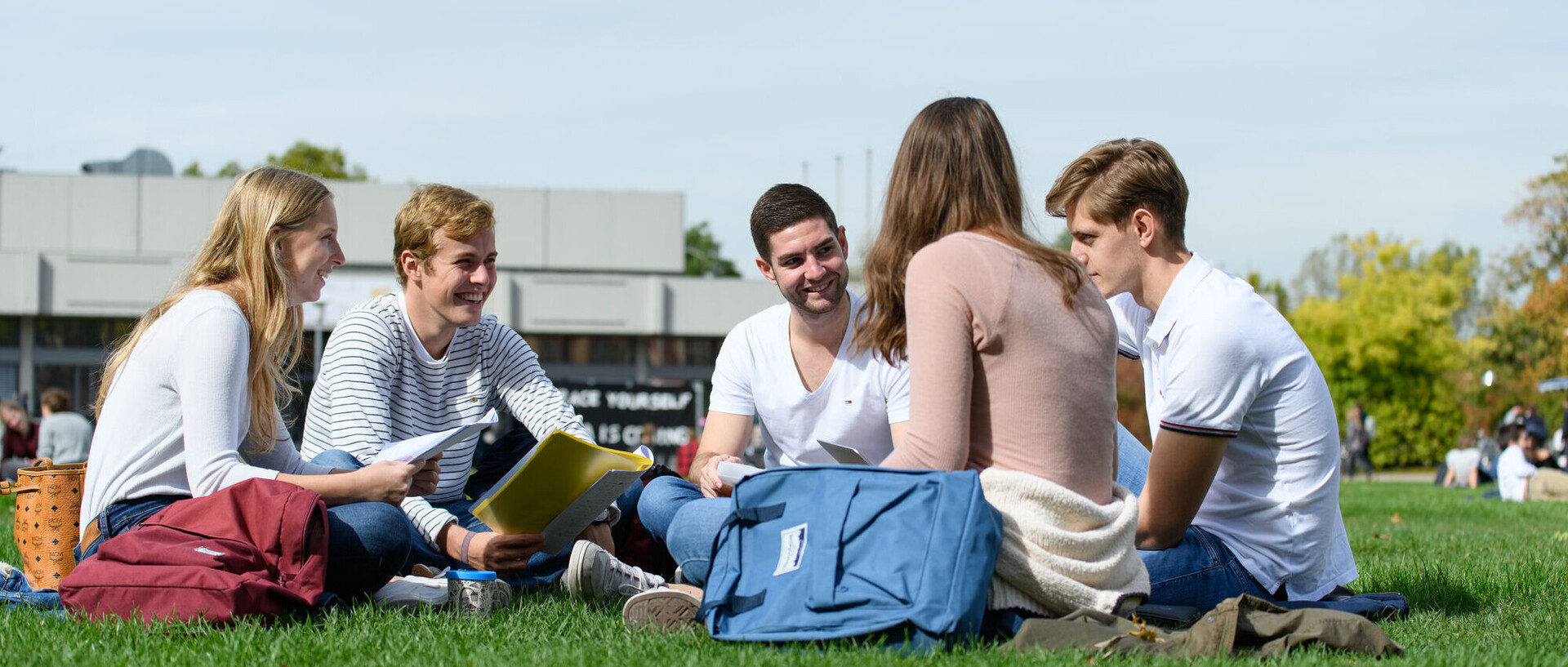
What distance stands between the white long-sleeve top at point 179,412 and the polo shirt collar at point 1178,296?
8.57 ft

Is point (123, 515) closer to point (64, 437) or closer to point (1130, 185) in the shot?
point (1130, 185)

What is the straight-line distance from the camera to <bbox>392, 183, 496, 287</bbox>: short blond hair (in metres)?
4.40

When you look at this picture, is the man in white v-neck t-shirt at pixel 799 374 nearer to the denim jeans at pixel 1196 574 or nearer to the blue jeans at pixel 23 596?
the denim jeans at pixel 1196 574

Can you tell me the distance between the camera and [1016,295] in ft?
9.16

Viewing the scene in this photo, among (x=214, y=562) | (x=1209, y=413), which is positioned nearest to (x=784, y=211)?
(x=1209, y=413)

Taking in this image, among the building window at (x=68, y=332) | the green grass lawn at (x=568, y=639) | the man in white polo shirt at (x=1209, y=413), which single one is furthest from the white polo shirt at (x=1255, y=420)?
the building window at (x=68, y=332)

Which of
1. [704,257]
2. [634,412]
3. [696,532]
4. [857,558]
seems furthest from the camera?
[704,257]

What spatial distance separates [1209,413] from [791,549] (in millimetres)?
1198

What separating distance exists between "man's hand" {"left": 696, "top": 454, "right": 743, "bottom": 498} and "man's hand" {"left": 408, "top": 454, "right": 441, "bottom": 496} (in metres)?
0.86

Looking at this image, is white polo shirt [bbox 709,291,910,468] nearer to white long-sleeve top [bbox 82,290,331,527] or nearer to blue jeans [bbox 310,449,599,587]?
blue jeans [bbox 310,449,599,587]

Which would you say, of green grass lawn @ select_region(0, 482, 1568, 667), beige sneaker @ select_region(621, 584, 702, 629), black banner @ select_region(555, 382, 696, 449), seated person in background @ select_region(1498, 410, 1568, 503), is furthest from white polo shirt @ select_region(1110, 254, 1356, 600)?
black banner @ select_region(555, 382, 696, 449)

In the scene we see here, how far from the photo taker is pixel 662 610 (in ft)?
10.6

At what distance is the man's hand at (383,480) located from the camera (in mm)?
3518

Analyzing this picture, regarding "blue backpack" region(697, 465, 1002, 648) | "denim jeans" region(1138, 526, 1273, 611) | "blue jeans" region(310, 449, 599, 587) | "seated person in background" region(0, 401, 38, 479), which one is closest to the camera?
"blue backpack" region(697, 465, 1002, 648)
